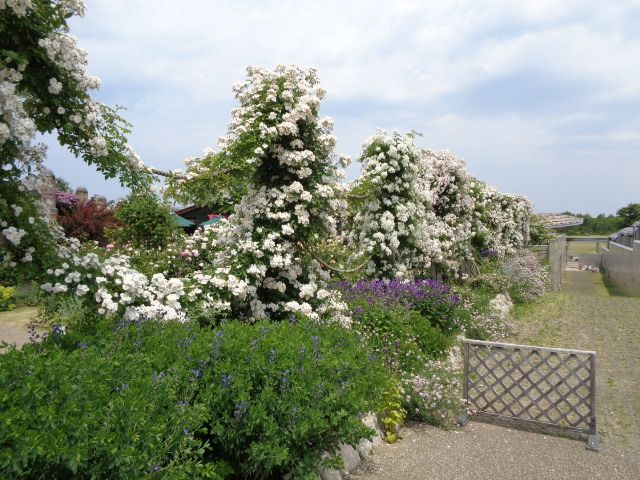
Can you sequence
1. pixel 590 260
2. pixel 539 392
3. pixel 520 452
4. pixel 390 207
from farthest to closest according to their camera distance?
pixel 590 260
pixel 390 207
pixel 539 392
pixel 520 452

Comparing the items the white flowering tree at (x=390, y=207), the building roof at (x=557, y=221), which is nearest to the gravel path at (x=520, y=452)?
the white flowering tree at (x=390, y=207)

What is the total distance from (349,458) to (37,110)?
366 centimetres

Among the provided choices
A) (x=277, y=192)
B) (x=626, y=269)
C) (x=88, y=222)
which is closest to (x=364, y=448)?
(x=277, y=192)

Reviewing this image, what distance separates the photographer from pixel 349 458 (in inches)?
157

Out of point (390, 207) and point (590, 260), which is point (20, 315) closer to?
point (390, 207)

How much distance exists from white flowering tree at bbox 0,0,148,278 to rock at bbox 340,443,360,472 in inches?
108


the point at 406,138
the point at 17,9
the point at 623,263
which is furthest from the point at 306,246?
the point at 623,263

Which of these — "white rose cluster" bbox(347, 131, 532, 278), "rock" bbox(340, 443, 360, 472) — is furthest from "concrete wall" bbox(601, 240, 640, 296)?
"rock" bbox(340, 443, 360, 472)

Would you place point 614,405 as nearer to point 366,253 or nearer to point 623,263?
point 366,253

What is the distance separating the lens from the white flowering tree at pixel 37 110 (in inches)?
138

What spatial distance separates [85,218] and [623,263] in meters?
25.0

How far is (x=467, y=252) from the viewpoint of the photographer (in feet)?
42.6

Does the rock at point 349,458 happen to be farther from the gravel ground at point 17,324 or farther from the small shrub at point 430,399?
the gravel ground at point 17,324

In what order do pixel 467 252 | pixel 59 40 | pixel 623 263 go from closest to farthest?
pixel 59 40, pixel 467 252, pixel 623 263
